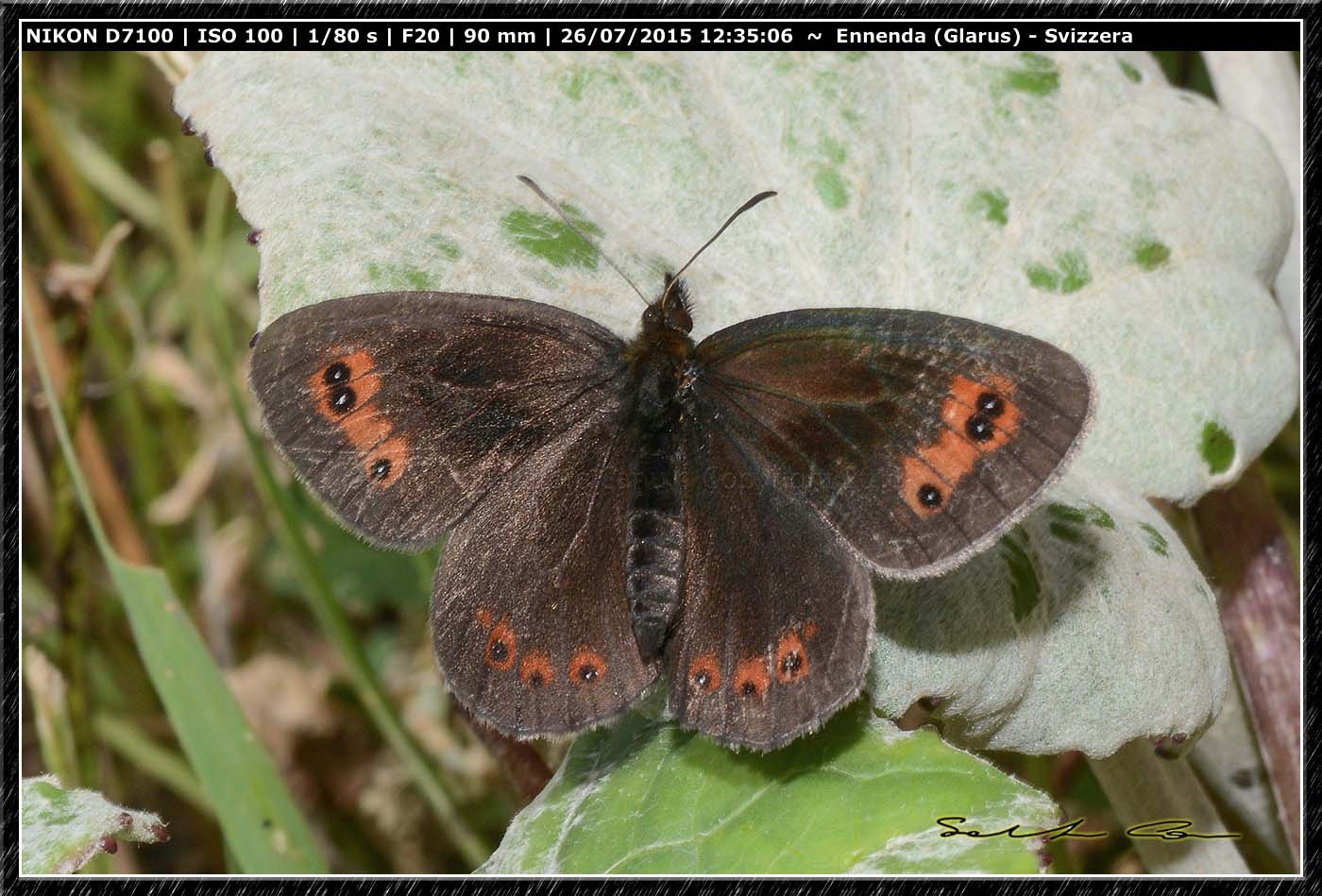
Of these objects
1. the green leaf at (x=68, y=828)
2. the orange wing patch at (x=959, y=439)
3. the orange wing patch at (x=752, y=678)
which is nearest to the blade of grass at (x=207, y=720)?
the green leaf at (x=68, y=828)

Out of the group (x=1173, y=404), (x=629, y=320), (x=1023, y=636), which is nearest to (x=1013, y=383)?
(x=1023, y=636)

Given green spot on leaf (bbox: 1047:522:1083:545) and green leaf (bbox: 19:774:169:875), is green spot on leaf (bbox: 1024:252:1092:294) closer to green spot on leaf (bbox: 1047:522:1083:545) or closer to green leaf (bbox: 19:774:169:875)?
green spot on leaf (bbox: 1047:522:1083:545)

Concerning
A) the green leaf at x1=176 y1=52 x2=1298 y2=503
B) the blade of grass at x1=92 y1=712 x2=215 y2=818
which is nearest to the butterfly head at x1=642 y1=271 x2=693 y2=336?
the green leaf at x1=176 y1=52 x2=1298 y2=503

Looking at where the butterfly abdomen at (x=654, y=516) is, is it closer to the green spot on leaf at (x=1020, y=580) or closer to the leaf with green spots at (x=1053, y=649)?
the leaf with green spots at (x=1053, y=649)

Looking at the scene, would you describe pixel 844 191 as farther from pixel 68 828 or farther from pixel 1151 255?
pixel 68 828

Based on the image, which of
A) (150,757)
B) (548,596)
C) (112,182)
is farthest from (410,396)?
(112,182)

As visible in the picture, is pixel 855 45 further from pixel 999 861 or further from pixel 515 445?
pixel 999 861

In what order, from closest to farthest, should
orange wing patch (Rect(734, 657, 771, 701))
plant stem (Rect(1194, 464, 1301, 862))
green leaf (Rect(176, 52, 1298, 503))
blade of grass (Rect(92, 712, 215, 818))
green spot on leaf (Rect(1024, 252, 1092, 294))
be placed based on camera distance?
orange wing patch (Rect(734, 657, 771, 701)) < green leaf (Rect(176, 52, 1298, 503)) < green spot on leaf (Rect(1024, 252, 1092, 294)) < plant stem (Rect(1194, 464, 1301, 862)) < blade of grass (Rect(92, 712, 215, 818))
